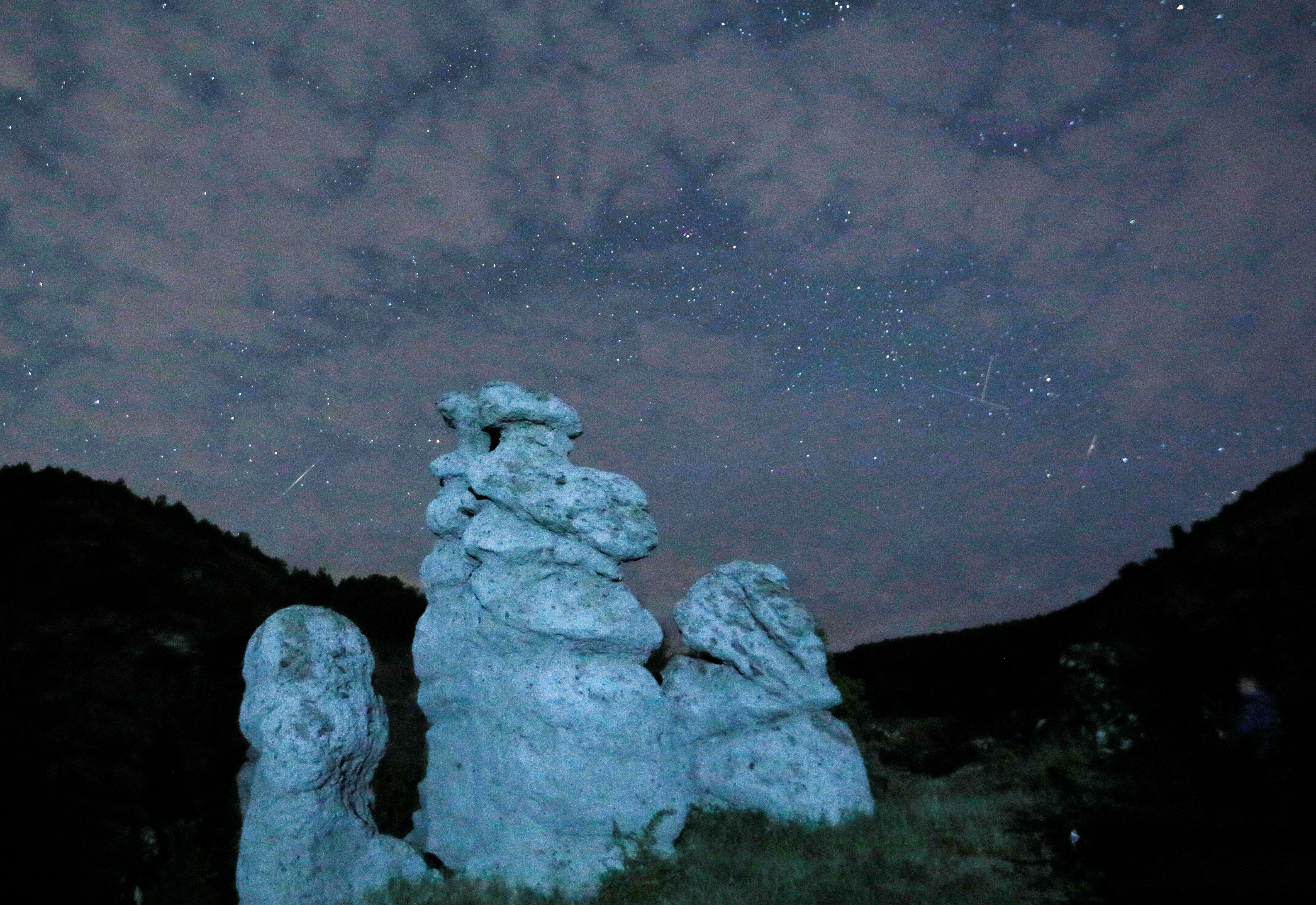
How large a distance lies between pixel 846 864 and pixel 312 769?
674 centimetres

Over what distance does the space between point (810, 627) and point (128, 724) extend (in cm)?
1370

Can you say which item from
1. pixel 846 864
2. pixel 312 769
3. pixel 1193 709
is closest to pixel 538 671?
pixel 312 769

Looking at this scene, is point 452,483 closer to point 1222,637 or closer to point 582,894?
point 582,894

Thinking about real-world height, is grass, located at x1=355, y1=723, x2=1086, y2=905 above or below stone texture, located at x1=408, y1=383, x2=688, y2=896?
below

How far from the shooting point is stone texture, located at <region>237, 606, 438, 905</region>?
934cm

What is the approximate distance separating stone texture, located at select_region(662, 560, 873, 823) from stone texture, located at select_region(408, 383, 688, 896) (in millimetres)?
2086

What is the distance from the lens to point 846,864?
9430 millimetres

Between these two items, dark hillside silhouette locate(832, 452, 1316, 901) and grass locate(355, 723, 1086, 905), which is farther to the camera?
dark hillside silhouette locate(832, 452, 1316, 901)

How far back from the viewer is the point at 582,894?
31.1 feet

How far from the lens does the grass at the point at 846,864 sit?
27.5 feet

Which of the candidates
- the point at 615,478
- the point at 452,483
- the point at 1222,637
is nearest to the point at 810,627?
the point at 615,478

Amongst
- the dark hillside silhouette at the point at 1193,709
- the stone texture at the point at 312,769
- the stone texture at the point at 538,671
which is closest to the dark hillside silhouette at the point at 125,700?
the stone texture at the point at 312,769

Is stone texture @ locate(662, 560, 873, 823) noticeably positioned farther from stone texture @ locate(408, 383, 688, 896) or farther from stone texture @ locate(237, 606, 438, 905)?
stone texture @ locate(237, 606, 438, 905)

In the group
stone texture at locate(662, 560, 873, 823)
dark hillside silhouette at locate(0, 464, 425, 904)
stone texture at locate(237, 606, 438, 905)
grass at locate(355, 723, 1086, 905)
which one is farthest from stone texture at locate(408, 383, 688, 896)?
dark hillside silhouette at locate(0, 464, 425, 904)
